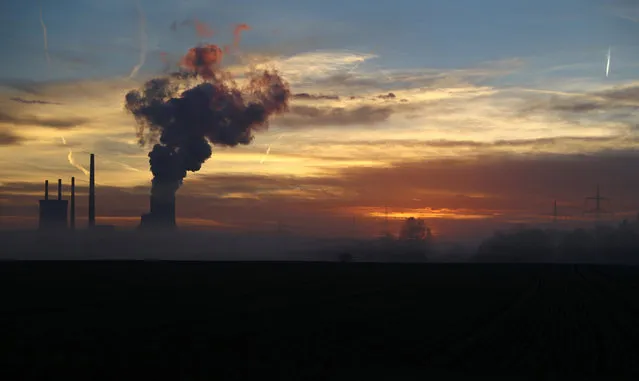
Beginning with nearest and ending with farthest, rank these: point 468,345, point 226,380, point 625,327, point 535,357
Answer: point 226,380
point 535,357
point 468,345
point 625,327

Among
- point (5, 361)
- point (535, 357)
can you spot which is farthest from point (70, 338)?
point (535, 357)

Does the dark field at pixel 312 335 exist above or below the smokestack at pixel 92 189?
below

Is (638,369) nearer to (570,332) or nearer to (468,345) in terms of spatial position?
(468,345)

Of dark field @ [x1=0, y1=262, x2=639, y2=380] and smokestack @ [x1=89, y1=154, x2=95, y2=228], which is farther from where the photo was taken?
smokestack @ [x1=89, y1=154, x2=95, y2=228]

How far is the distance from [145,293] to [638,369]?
47.0 metres

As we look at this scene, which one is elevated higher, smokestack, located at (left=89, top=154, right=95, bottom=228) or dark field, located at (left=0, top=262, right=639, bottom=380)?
smokestack, located at (left=89, top=154, right=95, bottom=228)

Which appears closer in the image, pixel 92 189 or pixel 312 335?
pixel 312 335

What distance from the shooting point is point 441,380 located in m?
27.3

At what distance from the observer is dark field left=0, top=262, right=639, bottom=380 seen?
1141 inches

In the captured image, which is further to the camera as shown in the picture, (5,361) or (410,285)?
(410,285)

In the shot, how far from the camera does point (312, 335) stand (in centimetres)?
3894

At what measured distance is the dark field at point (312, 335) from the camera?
29.0 metres

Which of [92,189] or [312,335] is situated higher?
[92,189]

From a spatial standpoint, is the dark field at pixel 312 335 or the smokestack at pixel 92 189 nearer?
A: the dark field at pixel 312 335
